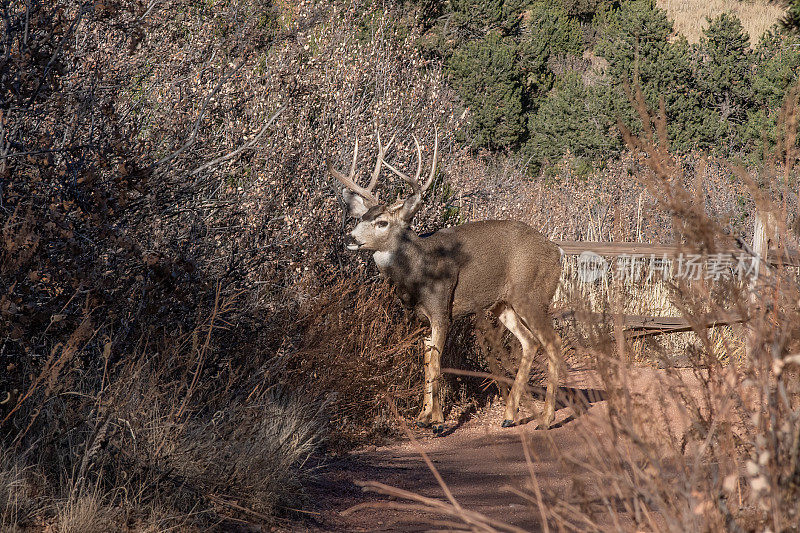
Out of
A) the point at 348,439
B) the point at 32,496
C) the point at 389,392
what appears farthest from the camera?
the point at 389,392

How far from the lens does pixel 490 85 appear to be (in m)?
24.7

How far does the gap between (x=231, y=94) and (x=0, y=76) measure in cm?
331

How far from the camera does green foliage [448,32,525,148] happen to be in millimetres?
24562

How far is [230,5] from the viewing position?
988cm

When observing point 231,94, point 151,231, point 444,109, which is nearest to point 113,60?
point 231,94

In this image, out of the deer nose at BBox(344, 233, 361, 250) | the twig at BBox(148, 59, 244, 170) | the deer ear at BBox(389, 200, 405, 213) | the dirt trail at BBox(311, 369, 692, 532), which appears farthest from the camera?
the deer ear at BBox(389, 200, 405, 213)

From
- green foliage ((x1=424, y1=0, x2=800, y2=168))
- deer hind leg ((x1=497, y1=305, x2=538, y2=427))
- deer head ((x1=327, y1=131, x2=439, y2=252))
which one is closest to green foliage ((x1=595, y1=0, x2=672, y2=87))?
green foliage ((x1=424, y1=0, x2=800, y2=168))

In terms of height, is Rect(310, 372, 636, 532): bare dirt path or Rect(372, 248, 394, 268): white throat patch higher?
Rect(372, 248, 394, 268): white throat patch

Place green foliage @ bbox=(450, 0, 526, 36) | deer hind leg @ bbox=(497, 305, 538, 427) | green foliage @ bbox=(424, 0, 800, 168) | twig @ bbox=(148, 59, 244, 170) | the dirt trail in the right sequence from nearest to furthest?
the dirt trail → twig @ bbox=(148, 59, 244, 170) → deer hind leg @ bbox=(497, 305, 538, 427) → green foliage @ bbox=(424, 0, 800, 168) → green foliage @ bbox=(450, 0, 526, 36)

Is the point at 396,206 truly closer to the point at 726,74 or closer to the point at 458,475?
the point at 458,475

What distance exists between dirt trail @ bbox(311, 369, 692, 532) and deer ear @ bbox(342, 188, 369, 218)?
80.9 inches

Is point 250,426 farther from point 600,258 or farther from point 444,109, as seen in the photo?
point 600,258

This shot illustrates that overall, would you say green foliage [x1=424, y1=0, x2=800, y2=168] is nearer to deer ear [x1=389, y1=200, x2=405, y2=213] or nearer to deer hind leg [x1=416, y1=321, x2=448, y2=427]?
deer ear [x1=389, y1=200, x2=405, y2=213]

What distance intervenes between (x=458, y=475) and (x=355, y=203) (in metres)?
2.80
